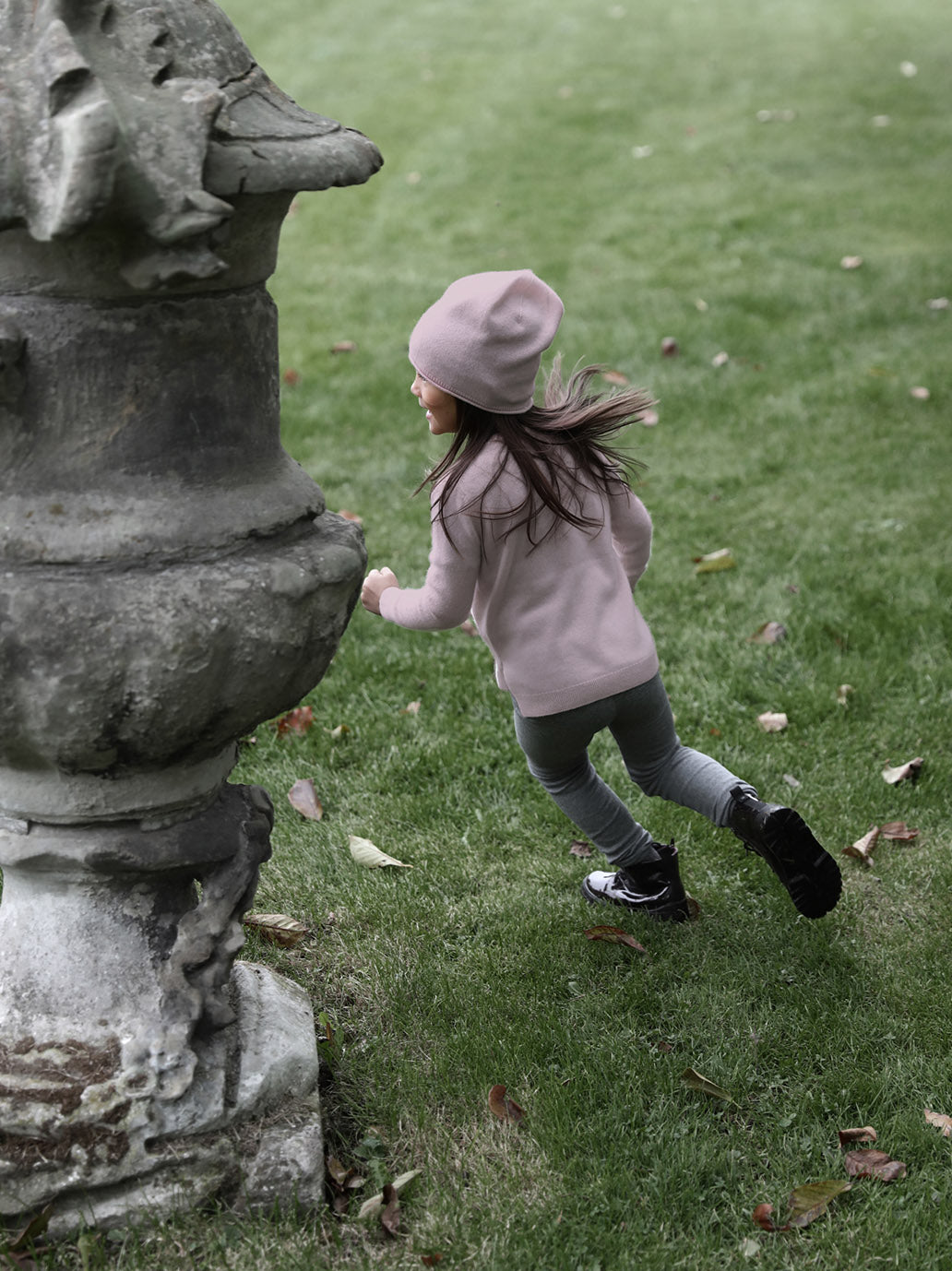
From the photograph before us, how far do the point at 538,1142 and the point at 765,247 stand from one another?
21.9 feet

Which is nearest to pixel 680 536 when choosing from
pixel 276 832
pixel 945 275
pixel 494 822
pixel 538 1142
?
pixel 494 822

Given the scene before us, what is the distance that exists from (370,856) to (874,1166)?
1338mm

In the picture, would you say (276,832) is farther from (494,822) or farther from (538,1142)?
(538,1142)

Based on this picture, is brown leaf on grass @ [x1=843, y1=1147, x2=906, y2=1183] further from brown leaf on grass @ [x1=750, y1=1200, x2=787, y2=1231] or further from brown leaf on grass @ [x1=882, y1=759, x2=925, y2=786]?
brown leaf on grass @ [x1=882, y1=759, x2=925, y2=786]

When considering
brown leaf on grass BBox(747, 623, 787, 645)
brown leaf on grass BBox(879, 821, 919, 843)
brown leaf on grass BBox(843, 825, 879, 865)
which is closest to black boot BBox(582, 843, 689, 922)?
brown leaf on grass BBox(843, 825, 879, 865)

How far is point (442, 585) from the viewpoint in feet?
8.23

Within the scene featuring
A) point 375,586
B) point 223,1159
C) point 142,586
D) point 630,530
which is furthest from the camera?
point 630,530

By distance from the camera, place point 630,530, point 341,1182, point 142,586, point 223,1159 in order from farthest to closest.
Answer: point 630,530 < point 341,1182 < point 223,1159 < point 142,586

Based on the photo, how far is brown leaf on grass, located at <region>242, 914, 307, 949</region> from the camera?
2.88m

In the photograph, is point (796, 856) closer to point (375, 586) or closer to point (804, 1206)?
point (804, 1206)

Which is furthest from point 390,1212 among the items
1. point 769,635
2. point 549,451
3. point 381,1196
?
point 769,635

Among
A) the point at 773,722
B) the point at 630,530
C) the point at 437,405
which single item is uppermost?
the point at 437,405

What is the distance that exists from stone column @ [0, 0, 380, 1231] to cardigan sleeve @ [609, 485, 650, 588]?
74cm

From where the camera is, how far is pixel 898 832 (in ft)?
10.8
